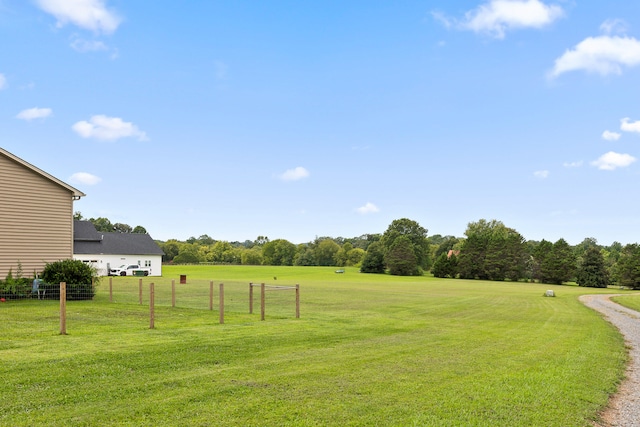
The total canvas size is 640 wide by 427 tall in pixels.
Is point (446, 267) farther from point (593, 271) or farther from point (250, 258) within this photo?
point (250, 258)

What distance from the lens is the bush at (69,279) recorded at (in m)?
20.9

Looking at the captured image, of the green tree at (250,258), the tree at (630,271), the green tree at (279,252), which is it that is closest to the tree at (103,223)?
the green tree at (250,258)

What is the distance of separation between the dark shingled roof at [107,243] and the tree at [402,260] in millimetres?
45019

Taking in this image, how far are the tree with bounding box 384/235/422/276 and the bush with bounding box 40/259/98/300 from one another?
72.7m

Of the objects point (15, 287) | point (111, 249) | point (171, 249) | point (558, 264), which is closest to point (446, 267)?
point (558, 264)

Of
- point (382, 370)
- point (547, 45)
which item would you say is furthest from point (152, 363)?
point (547, 45)

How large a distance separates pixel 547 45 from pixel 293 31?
589 inches

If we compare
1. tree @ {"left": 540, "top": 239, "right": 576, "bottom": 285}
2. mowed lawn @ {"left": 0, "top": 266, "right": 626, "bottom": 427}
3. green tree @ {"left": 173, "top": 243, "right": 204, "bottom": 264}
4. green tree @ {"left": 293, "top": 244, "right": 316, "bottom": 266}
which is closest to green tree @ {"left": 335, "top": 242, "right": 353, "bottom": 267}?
green tree @ {"left": 293, "top": 244, "right": 316, "bottom": 266}

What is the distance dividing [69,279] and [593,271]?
74.6 meters

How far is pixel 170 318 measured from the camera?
1547 centimetres

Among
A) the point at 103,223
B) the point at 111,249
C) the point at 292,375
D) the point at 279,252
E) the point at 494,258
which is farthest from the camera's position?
the point at 279,252

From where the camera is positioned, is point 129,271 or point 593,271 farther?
point 593,271

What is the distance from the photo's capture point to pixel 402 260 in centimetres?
8925

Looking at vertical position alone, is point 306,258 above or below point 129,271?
below
